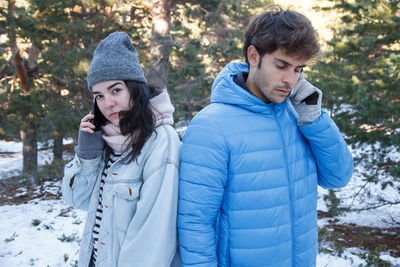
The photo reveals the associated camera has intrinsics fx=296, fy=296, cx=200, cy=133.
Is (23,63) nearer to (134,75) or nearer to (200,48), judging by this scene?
(200,48)

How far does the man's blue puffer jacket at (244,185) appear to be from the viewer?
1460 mm

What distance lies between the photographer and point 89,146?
1740 millimetres

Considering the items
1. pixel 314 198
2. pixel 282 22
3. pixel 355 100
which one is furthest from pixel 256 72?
pixel 355 100

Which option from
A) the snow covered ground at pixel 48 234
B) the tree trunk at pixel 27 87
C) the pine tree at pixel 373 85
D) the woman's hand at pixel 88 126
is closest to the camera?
the woman's hand at pixel 88 126

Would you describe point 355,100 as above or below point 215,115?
below

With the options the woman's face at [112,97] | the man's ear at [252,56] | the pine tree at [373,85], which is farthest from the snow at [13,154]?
the man's ear at [252,56]

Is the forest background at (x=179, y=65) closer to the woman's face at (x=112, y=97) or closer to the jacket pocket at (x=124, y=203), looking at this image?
the woman's face at (x=112, y=97)

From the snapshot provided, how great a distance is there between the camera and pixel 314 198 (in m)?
1.71

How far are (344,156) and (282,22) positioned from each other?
32.5 inches

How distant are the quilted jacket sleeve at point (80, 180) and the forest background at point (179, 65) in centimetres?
468

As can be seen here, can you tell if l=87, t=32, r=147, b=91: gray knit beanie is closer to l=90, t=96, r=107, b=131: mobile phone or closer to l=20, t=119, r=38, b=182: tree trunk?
l=90, t=96, r=107, b=131: mobile phone

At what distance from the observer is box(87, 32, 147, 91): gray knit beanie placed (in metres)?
1.64

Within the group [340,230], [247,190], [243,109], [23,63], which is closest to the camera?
[247,190]

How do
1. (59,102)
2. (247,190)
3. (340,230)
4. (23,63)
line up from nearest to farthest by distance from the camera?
(247,190), (340,230), (59,102), (23,63)
